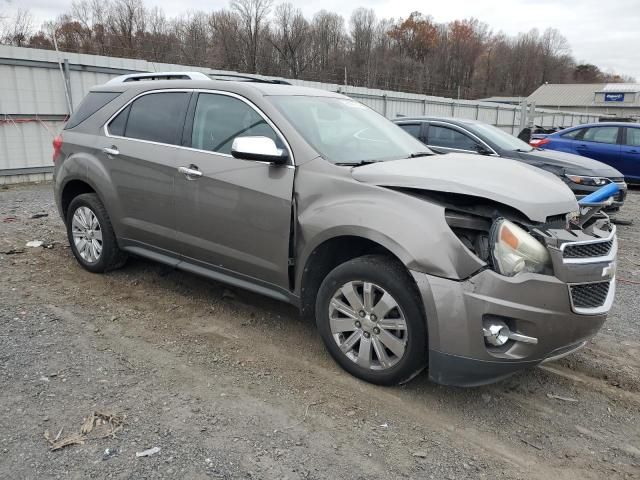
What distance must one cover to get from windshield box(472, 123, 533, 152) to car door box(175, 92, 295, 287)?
5.28 meters

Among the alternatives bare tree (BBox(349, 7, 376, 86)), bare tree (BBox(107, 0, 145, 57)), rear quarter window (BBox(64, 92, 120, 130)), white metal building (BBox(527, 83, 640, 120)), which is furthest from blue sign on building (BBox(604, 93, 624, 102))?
rear quarter window (BBox(64, 92, 120, 130))

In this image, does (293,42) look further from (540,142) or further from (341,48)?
(540,142)

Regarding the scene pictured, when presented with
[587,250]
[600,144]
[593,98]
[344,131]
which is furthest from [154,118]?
[593,98]

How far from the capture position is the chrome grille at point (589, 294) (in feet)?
9.02

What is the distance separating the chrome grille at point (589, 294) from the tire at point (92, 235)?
3882 mm

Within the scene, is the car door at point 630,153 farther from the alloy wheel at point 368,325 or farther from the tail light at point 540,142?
the alloy wheel at point 368,325

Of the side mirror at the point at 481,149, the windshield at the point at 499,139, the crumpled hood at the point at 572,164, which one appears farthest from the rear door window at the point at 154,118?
the crumpled hood at the point at 572,164

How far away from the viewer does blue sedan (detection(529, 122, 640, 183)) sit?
11555mm

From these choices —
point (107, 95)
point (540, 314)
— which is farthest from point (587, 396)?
point (107, 95)

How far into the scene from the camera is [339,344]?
3.27 metres

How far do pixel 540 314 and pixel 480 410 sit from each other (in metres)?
0.74

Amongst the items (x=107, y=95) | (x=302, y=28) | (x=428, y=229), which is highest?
(x=302, y=28)

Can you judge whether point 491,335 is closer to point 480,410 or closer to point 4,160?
point 480,410

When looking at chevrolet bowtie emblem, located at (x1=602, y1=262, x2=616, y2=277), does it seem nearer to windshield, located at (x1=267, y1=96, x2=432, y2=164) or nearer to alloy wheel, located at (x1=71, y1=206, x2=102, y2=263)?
windshield, located at (x1=267, y1=96, x2=432, y2=164)
